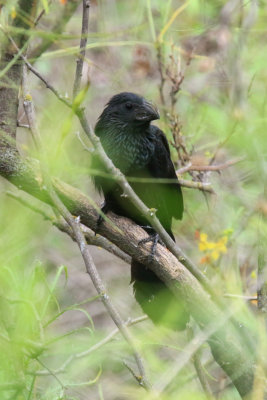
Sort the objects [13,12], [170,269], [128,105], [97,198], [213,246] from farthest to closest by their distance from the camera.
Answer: [97,198], [128,105], [213,246], [170,269], [13,12]

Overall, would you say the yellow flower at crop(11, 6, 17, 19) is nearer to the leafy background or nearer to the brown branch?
the leafy background

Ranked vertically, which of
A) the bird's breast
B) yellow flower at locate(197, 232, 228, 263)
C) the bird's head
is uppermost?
the bird's head

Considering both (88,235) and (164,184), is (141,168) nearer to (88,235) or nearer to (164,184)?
(164,184)

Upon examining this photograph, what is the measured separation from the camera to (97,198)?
512 centimetres

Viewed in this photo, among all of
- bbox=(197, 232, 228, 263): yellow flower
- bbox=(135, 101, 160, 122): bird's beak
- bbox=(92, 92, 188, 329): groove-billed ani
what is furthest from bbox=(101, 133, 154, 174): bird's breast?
bbox=(197, 232, 228, 263): yellow flower

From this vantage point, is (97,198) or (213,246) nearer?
(213,246)

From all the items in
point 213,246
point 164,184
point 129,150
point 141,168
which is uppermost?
point 129,150

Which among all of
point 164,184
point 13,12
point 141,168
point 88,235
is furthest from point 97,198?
point 13,12

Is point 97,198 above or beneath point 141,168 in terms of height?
beneath

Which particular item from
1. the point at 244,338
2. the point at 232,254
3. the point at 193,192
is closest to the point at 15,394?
the point at 244,338

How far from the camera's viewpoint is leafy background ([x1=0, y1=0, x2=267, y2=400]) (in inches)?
78.7

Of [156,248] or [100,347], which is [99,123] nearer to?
[156,248]

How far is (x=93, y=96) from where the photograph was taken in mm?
5531

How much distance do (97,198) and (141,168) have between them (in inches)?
62.6
